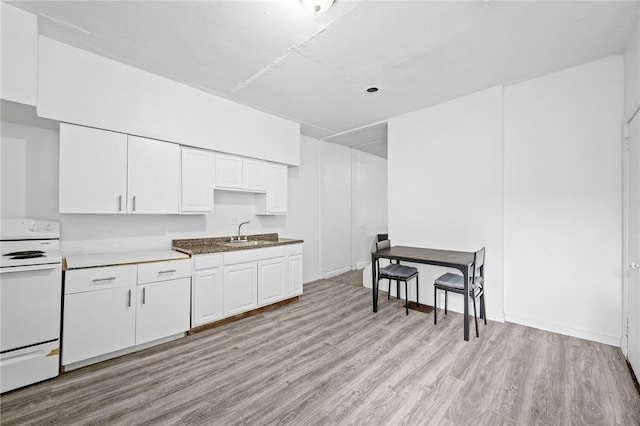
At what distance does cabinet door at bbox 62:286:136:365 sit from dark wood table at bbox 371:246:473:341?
270 centimetres

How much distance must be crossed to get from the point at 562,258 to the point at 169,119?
453 cm

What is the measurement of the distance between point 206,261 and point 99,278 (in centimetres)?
94

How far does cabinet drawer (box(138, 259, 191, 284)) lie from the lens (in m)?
2.60

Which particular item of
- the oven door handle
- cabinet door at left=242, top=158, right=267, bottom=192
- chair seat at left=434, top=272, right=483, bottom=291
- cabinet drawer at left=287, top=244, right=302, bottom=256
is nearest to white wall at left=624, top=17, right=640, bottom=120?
chair seat at left=434, top=272, right=483, bottom=291

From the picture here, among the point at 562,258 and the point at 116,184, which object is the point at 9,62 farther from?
the point at 562,258

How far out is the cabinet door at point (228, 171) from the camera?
350 centimetres

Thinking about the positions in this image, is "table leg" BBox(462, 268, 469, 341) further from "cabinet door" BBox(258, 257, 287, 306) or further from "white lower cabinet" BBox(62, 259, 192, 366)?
"white lower cabinet" BBox(62, 259, 192, 366)

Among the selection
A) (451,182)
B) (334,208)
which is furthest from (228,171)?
(451,182)

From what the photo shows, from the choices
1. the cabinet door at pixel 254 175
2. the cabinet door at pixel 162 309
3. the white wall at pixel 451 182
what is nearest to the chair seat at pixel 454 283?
the white wall at pixel 451 182

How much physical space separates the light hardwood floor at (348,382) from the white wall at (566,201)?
300mm

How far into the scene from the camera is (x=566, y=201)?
9.42 feet

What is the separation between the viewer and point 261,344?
8.90 ft

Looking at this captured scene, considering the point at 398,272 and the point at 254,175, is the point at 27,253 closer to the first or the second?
the point at 254,175

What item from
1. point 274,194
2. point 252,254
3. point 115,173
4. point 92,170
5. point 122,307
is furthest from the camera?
point 274,194
